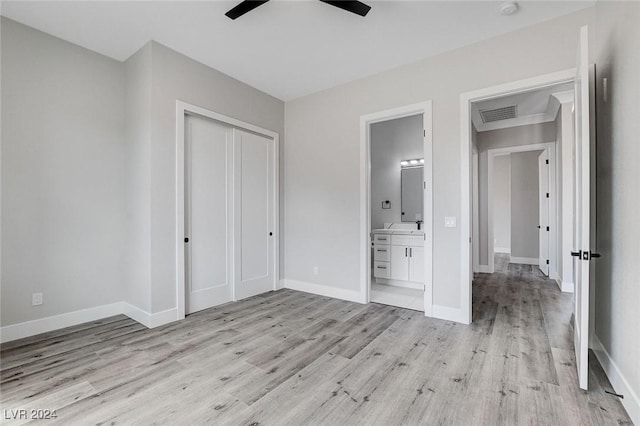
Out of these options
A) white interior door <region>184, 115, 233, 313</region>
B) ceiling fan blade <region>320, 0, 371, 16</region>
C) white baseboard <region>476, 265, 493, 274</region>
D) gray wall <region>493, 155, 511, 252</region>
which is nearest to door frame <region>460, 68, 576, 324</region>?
ceiling fan blade <region>320, 0, 371, 16</region>

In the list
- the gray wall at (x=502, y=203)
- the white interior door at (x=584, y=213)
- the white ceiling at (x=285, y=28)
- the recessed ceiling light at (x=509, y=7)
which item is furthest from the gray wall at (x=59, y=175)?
the gray wall at (x=502, y=203)

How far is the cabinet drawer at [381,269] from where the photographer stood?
4.68 m

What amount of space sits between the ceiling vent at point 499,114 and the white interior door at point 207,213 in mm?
4268

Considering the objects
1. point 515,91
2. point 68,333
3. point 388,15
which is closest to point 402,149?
point 515,91

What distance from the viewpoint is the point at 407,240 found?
14.7 ft

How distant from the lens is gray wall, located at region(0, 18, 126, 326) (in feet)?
8.93

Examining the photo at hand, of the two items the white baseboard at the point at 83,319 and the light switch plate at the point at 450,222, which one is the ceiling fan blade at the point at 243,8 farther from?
the white baseboard at the point at 83,319

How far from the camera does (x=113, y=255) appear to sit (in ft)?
11.1

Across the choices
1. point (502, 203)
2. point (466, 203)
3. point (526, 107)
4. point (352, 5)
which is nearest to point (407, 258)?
point (466, 203)

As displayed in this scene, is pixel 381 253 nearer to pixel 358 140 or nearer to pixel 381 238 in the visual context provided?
pixel 381 238

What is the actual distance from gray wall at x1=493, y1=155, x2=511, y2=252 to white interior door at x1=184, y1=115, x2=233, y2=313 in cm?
766

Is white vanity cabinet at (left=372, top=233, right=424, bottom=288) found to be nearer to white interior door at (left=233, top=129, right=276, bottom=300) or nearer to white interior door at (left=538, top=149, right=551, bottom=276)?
white interior door at (left=233, top=129, right=276, bottom=300)

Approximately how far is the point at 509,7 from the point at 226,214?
356 centimetres

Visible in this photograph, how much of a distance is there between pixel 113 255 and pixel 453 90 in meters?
4.19
